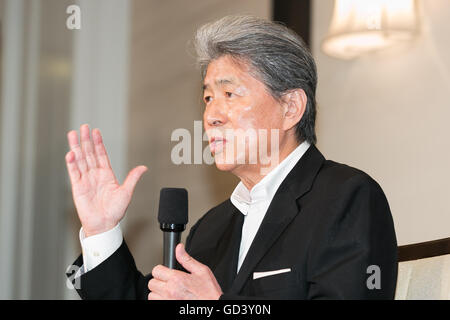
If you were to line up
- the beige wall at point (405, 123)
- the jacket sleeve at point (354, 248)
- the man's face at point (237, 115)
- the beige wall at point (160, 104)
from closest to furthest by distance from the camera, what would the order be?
the jacket sleeve at point (354, 248) < the man's face at point (237, 115) < the beige wall at point (405, 123) < the beige wall at point (160, 104)

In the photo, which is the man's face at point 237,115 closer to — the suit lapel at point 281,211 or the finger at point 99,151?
the suit lapel at point 281,211

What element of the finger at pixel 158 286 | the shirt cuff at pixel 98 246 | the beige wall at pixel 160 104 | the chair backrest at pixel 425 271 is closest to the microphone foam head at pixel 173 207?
the finger at pixel 158 286

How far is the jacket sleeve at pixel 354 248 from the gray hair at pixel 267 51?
389mm

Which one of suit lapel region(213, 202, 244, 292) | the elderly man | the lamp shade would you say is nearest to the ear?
the elderly man

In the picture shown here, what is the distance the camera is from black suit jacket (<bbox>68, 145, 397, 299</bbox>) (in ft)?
4.58

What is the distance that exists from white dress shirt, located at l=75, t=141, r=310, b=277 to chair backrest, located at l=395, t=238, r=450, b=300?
0.36m

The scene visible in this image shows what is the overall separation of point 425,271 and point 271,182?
421 mm

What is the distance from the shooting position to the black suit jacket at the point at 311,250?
54.9 inches

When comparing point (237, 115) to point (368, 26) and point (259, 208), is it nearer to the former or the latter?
point (259, 208)

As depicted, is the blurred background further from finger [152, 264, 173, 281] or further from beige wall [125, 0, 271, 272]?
A: finger [152, 264, 173, 281]

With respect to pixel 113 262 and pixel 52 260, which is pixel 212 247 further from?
pixel 52 260

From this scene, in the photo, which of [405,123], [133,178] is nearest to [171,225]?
[133,178]

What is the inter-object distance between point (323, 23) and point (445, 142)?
0.79m
